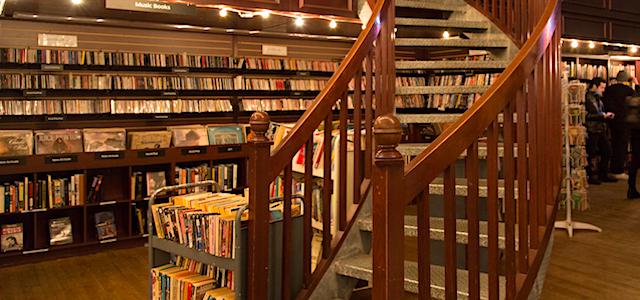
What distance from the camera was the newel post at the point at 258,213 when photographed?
256cm

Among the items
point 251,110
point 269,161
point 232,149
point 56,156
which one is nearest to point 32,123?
point 56,156

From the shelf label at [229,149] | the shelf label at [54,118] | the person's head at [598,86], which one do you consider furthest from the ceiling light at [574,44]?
the shelf label at [54,118]

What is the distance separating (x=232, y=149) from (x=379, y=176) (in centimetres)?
457

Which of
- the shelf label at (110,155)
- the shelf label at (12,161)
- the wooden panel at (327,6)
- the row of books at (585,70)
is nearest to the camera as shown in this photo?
the shelf label at (12,161)

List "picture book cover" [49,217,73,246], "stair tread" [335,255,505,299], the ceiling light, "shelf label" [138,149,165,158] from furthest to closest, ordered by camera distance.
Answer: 1. the ceiling light
2. "shelf label" [138,149,165,158]
3. "picture book cover" [49,217,73,246]
4. "stair tread" [335,255,505,299]

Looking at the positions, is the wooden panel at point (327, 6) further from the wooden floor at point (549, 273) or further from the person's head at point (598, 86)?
the person's head at point (598, 86)

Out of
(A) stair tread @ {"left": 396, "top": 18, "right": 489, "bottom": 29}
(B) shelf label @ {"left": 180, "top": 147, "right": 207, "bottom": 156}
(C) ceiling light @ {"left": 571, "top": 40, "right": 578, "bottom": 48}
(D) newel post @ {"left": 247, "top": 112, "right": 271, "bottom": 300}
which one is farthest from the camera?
(C) ceiling light @ {"left": 571, "top": 40, "right": 578, "bottom": 48}

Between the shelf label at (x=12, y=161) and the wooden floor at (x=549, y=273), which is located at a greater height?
the shelf label at (x=12, y=161)

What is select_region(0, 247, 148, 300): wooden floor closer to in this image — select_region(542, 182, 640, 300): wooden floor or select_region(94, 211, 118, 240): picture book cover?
select_region(94, 211, 118, 240): picture book cover

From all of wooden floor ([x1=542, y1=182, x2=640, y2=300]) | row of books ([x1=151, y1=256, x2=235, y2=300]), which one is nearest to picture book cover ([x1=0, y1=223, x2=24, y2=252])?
row of books ([x1=151, y1=256, x2=235, y2=300])

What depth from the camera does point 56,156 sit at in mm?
5051

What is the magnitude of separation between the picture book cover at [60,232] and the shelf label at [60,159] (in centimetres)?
57

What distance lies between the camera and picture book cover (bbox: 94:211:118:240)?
5.36m

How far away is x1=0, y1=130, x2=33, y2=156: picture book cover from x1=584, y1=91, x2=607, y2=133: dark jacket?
727 centimetres
